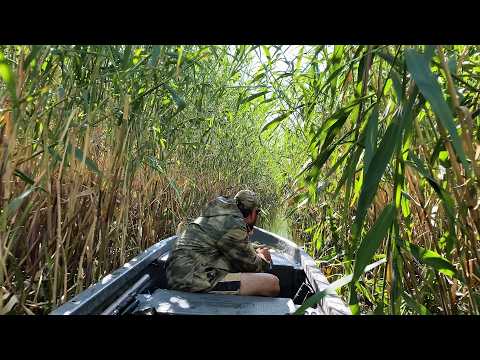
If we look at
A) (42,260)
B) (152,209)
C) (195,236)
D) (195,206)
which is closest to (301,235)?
(195,206)

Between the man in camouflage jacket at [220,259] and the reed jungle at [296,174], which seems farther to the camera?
the man in camouflage jacket at [220,259]

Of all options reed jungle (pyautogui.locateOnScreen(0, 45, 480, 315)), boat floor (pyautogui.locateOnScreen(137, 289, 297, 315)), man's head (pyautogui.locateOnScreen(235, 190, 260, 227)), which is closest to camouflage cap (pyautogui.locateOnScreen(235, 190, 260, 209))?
man's head (pyautogui.locateOnScreen(235, 190, 260, 227))

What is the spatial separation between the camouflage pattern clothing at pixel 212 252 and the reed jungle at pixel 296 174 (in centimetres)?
32

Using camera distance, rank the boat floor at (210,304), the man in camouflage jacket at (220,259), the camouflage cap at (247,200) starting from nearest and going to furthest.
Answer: the boat floor at (210,304), the man in camouflage jacket at (220,259), the camouflage cap at (247,200)

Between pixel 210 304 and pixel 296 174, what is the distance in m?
0.89

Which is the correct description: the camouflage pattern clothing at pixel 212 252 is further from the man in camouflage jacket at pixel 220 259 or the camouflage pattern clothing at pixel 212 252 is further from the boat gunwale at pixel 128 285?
the boat gunwale at pixel 128 285

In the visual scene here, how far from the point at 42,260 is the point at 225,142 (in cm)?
372

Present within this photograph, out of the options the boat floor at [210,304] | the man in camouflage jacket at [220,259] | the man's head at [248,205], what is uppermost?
the man's head at [248,205]

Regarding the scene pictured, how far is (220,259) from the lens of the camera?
8.30 feet

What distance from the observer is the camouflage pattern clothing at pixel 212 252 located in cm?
236

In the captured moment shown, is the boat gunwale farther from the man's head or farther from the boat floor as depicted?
the man's head

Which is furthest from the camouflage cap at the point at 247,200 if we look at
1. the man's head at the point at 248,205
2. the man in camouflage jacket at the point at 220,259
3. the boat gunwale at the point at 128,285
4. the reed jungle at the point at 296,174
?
Answer: the boat gunwale at the point at 128,285
